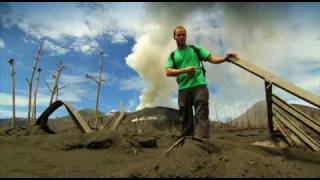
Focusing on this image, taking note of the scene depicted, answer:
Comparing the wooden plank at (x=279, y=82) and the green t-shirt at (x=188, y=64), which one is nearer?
the wooden plank at (x=279, y=82)

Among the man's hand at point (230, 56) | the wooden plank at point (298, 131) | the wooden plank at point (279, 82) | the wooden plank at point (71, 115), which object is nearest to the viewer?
the wooden plank at point (279, 82)

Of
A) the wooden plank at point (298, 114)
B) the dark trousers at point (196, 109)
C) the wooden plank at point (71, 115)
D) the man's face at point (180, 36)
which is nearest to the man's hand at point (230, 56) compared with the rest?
the dark trousers at point (196, 109)

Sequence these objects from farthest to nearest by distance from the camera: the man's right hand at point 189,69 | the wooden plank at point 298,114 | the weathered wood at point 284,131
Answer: the weathered wood at point 284,131, the wooden plank at point 298,114, the man's right hand at point 189,69

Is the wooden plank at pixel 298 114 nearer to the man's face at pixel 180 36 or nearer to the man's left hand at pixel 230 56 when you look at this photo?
the man's left hand at pixel 230 56

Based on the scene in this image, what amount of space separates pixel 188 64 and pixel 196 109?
0.56 meters

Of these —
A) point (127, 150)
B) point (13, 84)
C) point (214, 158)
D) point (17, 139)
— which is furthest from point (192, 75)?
point (13, 84)

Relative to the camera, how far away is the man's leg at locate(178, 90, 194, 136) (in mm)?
5207

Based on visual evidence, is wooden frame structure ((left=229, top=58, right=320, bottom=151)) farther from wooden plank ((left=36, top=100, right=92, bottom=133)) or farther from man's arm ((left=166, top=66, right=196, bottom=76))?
wooden plank ((left=36, top=100, right=92, bottom=133))

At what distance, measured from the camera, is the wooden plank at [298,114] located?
584 centimetres

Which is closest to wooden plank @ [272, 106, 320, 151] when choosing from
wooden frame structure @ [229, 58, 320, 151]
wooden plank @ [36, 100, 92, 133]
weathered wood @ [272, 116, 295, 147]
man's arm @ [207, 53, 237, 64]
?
wooden frame structure @ [229, 58, 320, 151]

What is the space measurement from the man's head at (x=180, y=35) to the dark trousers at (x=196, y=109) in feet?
1.93

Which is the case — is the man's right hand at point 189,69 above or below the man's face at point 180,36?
below

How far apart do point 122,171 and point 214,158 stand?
75 centimetres

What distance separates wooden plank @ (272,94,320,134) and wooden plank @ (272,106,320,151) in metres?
0.47
